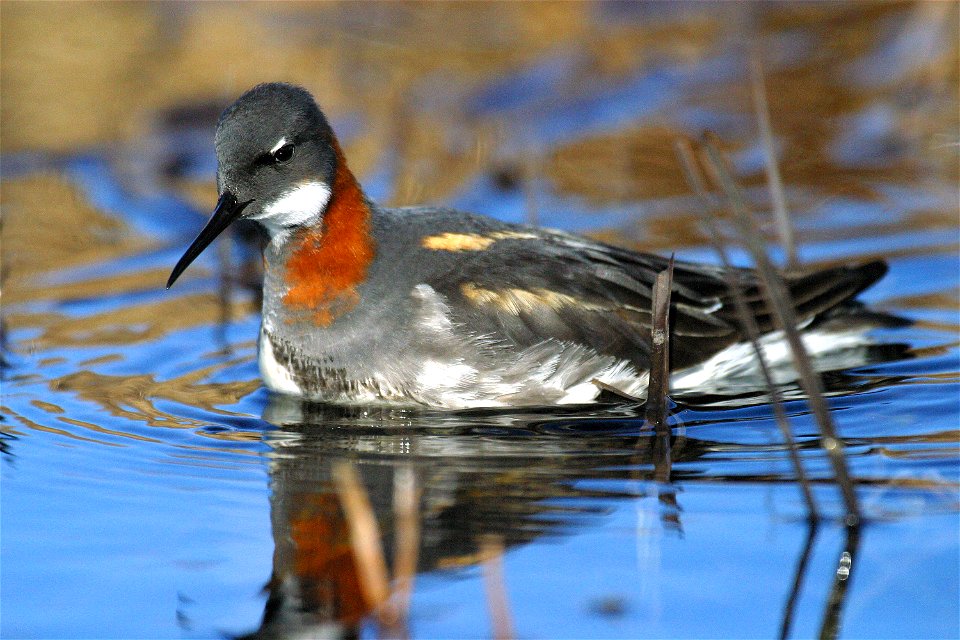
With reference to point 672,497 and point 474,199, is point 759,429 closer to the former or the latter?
point 672,497

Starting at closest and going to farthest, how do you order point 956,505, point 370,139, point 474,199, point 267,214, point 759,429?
point 956,505 < point 759,429 < point 267,214 < point 474,199 < point 370,139

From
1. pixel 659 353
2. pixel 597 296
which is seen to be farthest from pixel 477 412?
pixel 659 353

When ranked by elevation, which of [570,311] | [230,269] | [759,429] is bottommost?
[759,429]

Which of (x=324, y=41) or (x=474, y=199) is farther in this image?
(x=324, y=41)

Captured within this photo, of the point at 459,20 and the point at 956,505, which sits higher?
the point at 459,20

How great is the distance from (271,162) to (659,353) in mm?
1692

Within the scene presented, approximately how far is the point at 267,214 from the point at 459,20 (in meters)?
6.32

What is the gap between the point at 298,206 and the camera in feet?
18.0

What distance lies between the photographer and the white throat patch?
545cm

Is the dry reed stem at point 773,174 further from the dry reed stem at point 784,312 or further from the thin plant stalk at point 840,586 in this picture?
the thin plant stalk at point 840,586

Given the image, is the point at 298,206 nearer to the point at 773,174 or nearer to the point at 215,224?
the point at 215,224

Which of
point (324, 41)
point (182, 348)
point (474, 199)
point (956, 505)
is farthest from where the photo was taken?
point (324, 41)

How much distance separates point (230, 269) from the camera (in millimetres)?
7422

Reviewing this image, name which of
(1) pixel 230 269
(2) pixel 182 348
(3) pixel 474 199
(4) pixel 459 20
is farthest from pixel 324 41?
(2) pixel 182 348
